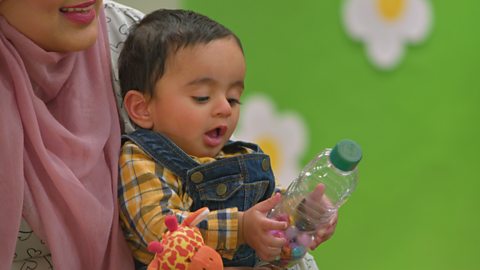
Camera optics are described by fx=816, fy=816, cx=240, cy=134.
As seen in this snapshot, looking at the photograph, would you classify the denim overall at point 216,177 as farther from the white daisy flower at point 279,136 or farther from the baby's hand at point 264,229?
the white daisy flower at point 279,136

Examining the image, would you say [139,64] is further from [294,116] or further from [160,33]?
[294,116]

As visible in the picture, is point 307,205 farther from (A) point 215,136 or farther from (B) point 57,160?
(B) point 57,160

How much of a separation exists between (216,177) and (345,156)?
0.84 ft

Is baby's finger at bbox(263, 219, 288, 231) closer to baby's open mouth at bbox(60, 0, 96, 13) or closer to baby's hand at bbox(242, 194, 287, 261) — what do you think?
baby's hand at bbox(242, 194, 287, 261)

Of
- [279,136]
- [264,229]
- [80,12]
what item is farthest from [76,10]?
[279,136]

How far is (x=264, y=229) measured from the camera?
3.93ft

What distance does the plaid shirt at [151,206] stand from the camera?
4.11 feet

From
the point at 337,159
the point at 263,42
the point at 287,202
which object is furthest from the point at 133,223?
the point at 263,42

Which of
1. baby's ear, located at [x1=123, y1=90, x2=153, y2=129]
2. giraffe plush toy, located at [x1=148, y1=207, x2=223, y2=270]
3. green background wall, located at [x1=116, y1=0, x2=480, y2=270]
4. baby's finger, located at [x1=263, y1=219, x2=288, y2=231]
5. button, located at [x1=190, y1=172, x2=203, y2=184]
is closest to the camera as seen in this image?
giraffe plush toy, located at [x1=148, y1=207, x2=223, y2=270]

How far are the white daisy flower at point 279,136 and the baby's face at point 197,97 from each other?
152cm

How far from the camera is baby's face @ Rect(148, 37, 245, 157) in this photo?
4.50 feet

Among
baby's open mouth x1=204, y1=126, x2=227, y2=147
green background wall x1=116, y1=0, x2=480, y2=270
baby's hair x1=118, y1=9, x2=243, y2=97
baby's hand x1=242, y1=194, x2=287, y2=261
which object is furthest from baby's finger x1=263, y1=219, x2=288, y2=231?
green background wall x1=116, y1=0, x2=480, y2=270

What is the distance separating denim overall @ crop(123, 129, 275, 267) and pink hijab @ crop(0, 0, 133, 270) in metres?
0.08

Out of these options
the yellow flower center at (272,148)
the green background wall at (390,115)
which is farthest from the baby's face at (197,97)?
the yellow flower center at (272,148)
